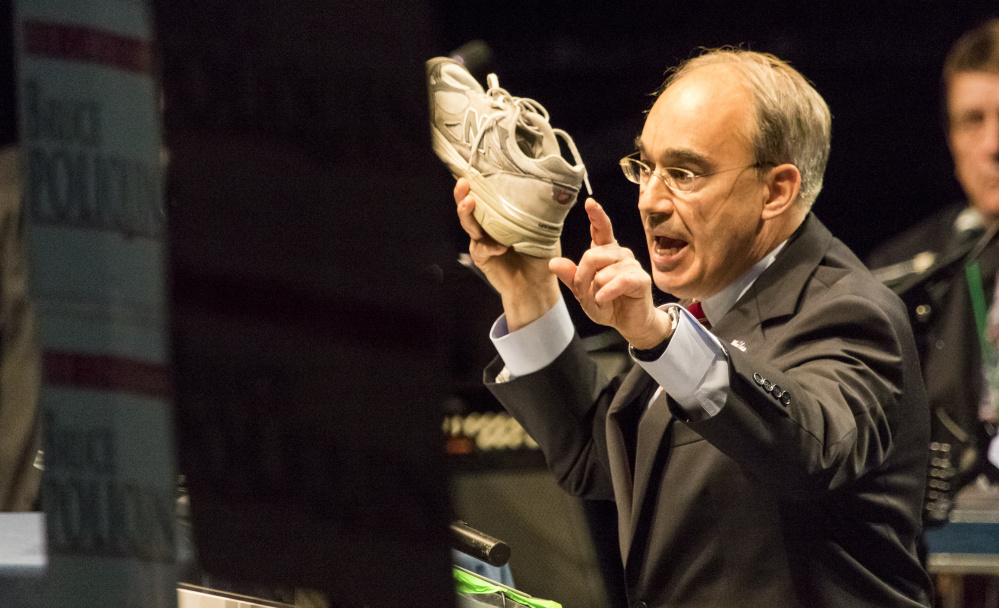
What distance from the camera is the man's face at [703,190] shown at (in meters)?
1.38

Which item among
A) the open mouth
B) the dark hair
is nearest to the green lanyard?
the dark hair

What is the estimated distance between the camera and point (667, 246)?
147 cm

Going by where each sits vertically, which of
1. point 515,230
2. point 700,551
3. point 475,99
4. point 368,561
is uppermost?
point 475,99

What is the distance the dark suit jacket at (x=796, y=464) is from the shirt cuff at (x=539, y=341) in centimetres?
13

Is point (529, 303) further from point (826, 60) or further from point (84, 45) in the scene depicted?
point (826, 60)

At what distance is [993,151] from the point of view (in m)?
3.00

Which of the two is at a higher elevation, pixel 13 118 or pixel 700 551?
pixel 13 118

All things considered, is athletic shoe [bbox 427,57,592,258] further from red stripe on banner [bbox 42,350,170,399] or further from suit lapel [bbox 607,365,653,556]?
red stripe on banner [bbox 42,350,170,399]

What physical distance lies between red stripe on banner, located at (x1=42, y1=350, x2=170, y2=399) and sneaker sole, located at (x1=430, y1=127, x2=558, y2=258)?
0.99 metres

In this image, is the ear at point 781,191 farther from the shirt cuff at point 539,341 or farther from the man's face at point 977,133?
the man's face at point 977,133

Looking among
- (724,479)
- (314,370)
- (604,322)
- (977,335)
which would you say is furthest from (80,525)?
(977,335)

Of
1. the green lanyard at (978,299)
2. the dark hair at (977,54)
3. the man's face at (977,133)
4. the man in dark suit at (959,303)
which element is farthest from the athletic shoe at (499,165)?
the dark hair at (977,54)

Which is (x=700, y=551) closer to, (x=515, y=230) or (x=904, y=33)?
(x=515, y=230)

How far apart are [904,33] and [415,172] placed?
3784 mm
